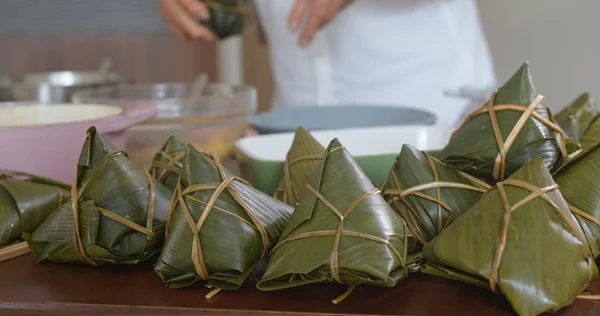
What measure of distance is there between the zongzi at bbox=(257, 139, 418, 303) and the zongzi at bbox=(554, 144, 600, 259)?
130 millimetres

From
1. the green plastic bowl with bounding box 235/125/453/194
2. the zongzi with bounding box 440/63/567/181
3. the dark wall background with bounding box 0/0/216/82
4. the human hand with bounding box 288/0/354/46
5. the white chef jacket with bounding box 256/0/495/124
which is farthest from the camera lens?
the dark wall background with bounding box 0/0/216/82

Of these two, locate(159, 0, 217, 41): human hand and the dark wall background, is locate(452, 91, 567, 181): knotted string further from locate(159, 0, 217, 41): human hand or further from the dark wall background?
the dark wall background

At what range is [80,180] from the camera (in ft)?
1.66

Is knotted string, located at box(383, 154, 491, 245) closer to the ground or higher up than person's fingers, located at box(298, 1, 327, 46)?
closer to the ground

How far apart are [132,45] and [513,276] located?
125 inches

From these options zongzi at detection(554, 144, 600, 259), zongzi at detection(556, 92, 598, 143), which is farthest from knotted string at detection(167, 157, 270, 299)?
zongzi at detection(556, 92, 598, 143)

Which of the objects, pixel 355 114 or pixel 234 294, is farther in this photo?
pixel 355 114

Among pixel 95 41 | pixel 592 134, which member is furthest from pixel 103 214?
pixel 95 41

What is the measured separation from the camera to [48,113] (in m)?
0.76

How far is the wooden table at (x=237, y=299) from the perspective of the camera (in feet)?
1.31

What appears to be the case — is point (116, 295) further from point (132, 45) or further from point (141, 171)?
point (132, 45)

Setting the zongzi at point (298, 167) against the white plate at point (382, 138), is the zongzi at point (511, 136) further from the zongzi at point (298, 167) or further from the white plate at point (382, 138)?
the white plate at point (382, 138)

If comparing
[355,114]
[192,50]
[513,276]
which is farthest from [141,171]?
[192,50]

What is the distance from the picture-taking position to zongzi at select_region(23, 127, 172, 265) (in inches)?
18.9
